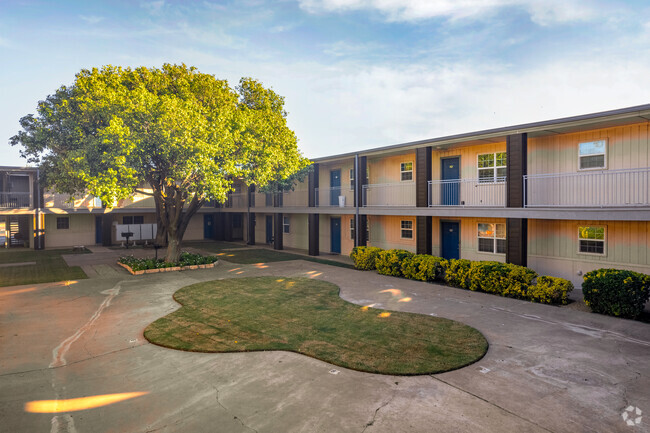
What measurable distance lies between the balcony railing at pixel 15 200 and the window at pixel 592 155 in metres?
32.9

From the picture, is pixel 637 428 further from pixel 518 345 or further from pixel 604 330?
pixel 604 330

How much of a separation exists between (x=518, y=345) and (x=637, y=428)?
3.13 m

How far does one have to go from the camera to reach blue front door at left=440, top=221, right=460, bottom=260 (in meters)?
17.2

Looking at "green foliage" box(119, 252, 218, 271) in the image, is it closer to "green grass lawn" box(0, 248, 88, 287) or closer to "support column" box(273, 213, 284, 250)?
"green grass lawn" box(0, 248, 88, 287)

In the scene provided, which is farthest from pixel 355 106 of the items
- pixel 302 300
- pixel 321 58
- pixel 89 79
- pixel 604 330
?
pixel 604 330

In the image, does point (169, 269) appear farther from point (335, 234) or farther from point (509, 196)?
point (509, 196)

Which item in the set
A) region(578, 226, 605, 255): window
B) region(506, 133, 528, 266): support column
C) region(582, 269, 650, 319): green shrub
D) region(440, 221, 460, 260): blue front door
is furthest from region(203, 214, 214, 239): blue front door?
region(582, 269, 650, 319): green shrub

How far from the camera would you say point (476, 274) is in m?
13.0

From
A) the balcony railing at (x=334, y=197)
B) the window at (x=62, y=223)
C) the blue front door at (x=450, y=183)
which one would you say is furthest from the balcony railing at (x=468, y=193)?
the window at (x=62, y=223)

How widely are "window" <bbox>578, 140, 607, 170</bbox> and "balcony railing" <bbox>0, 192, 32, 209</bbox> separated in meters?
32.9

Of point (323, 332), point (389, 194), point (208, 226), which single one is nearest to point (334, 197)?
point (389, 194)

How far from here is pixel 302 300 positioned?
39.2 ft

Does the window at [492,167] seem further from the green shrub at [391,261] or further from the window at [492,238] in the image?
the green shrub at [391,261]

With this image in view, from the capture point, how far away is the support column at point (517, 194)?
12883mm
